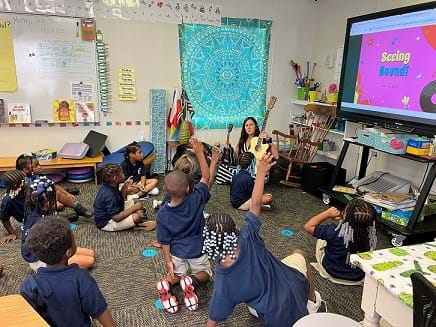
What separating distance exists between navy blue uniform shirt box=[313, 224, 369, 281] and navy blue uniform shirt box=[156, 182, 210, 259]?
74 centimetres

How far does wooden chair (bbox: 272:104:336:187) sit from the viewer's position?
13.6 ft

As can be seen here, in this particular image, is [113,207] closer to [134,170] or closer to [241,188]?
[134,170]

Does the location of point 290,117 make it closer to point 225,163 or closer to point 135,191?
point 225,163

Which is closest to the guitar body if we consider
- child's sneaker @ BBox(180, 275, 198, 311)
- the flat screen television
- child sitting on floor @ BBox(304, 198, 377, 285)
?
the flat screen television

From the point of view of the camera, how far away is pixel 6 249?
8.46 feet

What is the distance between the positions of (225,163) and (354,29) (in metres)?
1.94

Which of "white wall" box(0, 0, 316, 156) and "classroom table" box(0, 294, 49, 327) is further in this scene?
"white wall" box(0, 0, 316, 156)

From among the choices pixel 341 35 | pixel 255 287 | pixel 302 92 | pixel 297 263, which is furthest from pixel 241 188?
pixel 341 35

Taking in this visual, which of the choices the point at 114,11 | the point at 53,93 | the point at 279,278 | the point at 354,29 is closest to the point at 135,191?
the point at 53,93

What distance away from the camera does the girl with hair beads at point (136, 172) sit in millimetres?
3520

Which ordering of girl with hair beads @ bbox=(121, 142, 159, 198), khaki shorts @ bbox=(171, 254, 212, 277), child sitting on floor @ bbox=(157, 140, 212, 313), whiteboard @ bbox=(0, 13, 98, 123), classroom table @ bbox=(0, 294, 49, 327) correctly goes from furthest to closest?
whiteboard @ bbox=(0, 13, 98, 123), girl with hair beads @ bbox=(121, 142, 159, 198), khaki shorts @ bbox=(171, 254, 212, 277), child sitting on floor @ bbox=(157, 140, 212, 313), classroom table @ bbox=(0, 294, 49, 327)

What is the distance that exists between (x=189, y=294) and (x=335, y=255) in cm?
93

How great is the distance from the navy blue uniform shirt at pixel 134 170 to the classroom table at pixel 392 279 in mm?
2669

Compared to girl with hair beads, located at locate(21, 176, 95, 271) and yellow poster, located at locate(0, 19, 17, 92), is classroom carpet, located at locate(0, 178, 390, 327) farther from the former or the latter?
yellow poster, located at locate(0, 19, 17, 92)
